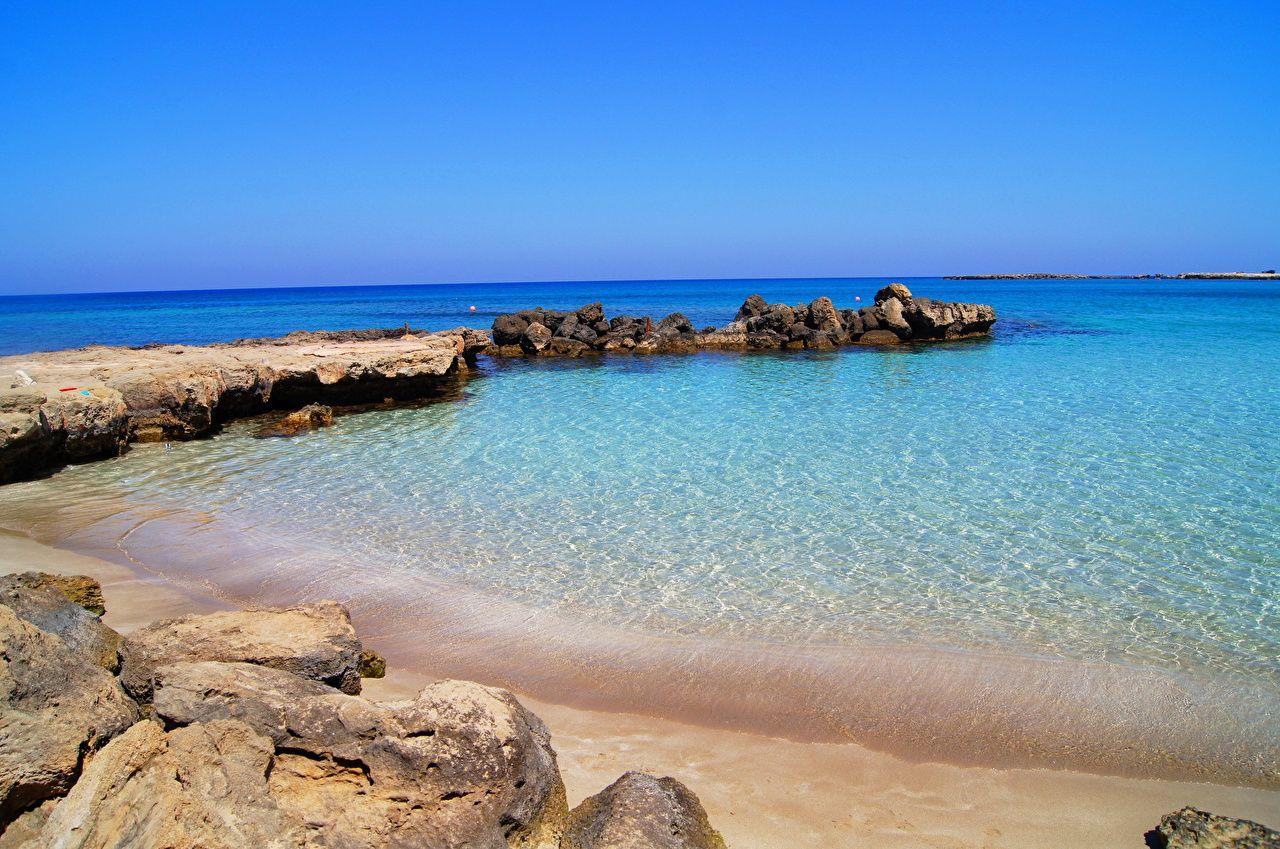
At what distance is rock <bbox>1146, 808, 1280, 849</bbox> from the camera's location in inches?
122

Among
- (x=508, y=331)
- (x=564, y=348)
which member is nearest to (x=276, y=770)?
(x=564, y=348)

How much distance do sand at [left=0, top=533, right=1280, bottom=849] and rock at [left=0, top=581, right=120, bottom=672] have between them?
2568 millimetres

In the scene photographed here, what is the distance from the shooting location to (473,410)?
15062 mm

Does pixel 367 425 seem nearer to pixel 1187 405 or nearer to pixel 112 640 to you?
pixel 112 640

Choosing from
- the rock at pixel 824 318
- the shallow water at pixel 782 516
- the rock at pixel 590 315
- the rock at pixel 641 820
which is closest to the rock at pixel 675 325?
the rock at pixel 590 315

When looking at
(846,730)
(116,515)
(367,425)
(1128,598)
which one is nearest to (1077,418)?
(1128,598)

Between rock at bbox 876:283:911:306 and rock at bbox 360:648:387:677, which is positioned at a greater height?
rock at bbox 876:283:911:306

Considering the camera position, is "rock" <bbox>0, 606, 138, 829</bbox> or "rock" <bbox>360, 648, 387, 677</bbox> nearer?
"rock" <bbox>0, 606, 138, 829</bbox>

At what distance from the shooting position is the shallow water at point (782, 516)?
5.87 m

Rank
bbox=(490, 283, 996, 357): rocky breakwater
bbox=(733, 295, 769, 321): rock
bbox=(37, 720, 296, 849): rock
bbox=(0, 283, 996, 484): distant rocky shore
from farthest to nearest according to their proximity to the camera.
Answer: bbox=(733, 295, 769, 321): rock < bbox=(490, 283, 996, 357): rocky breakwater < bbox=(0, 283, 996, 484): distant rocky shore < bbox=(37, 720, 296, 849): rock

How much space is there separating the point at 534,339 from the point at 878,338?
39.9 ft

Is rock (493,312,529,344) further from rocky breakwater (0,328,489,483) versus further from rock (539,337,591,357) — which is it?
rocky breakwater (0,328,489,483)

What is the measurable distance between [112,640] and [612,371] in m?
16.5

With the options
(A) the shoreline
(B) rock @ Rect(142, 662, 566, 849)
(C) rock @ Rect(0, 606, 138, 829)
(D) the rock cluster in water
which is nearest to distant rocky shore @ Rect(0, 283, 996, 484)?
(A) the shoreline
